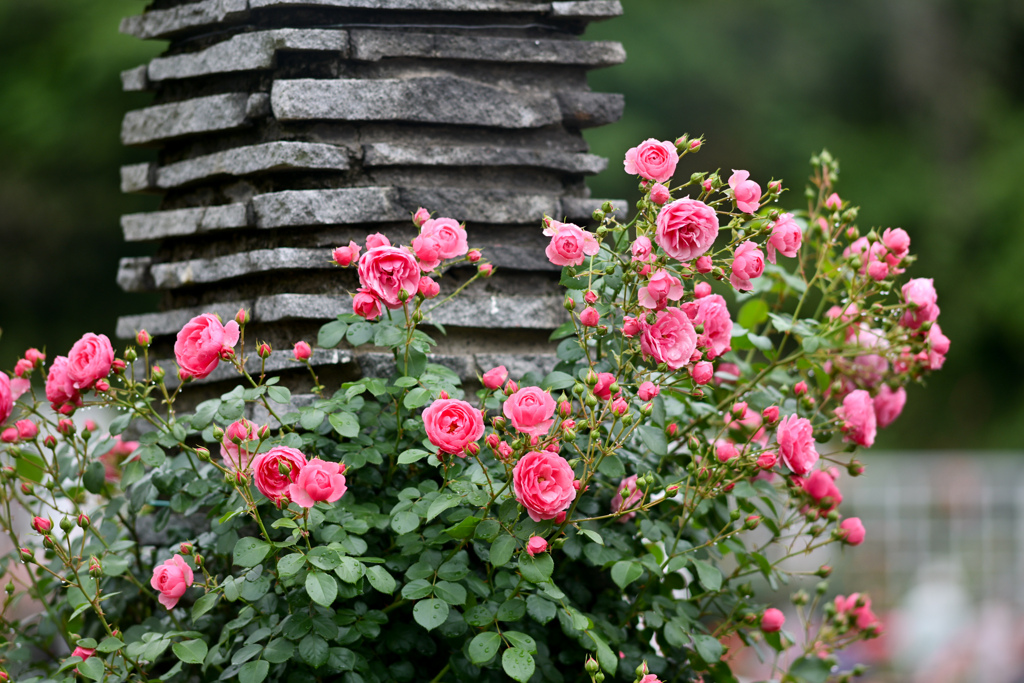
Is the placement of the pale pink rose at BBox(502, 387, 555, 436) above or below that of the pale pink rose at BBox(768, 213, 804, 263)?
below

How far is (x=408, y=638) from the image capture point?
4.94 feet

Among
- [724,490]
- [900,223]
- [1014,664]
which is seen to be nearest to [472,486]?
[724,490]

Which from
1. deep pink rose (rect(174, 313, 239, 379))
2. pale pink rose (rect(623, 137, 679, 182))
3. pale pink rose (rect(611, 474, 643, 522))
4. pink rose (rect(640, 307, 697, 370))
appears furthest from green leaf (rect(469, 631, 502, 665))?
pale pink rose (rect(623, 137, 679, 182))

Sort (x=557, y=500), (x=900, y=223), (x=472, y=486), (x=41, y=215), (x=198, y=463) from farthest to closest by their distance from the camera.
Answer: (x=900, y=223)
(x=41, y=215)
(x=198, y=463)
(x=472, y=486)
(x=557, y=500)

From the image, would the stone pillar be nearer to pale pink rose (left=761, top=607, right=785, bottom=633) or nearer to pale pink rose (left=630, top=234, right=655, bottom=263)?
pale pink rose (left=630, top=234, right=655, bottom=263)

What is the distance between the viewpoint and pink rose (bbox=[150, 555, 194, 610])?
146 centimetres

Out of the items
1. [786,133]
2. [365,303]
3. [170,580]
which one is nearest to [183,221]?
[365,303]

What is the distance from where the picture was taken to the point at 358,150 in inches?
71.2

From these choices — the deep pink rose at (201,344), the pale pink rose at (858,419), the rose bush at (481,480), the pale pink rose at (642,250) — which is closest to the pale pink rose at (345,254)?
the rose bush at (481,480)

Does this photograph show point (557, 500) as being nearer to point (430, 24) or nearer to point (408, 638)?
point (408, 638)

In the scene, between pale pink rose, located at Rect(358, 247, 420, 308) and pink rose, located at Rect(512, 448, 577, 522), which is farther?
pale pink rose, located at Rect(358, 247, 420, 308)

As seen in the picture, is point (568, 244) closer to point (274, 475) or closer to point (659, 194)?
point (659, 194)

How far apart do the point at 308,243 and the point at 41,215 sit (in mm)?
9649

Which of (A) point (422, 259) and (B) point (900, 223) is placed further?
(B) point (900, 223)
